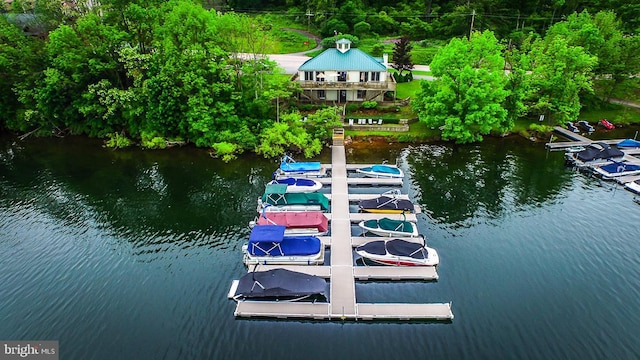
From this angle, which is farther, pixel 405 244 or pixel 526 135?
pixel 526 135

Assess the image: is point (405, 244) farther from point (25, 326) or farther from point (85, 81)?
point (85, 81)

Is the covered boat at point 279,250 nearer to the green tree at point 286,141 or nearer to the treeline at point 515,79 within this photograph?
the green tree at point 286,141

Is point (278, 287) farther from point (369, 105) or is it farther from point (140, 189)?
point (369, 105)

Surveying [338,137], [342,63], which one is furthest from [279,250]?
[342,63]

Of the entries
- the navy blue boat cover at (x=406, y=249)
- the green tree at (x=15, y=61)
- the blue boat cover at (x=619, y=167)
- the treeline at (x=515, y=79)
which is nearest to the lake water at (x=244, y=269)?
the navy blue boat cover at (x=406, y=249)

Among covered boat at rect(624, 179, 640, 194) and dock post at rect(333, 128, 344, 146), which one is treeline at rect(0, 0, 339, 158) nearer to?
dock post at rect(333, 128, 344, 146)

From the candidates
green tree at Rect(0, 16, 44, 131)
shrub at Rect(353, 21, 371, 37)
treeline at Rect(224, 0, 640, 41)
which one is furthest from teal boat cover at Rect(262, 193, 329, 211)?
shrub at Rect(353, 21, 371, 37)

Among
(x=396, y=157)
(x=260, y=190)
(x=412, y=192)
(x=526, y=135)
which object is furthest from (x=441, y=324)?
(x=526, y=135)
